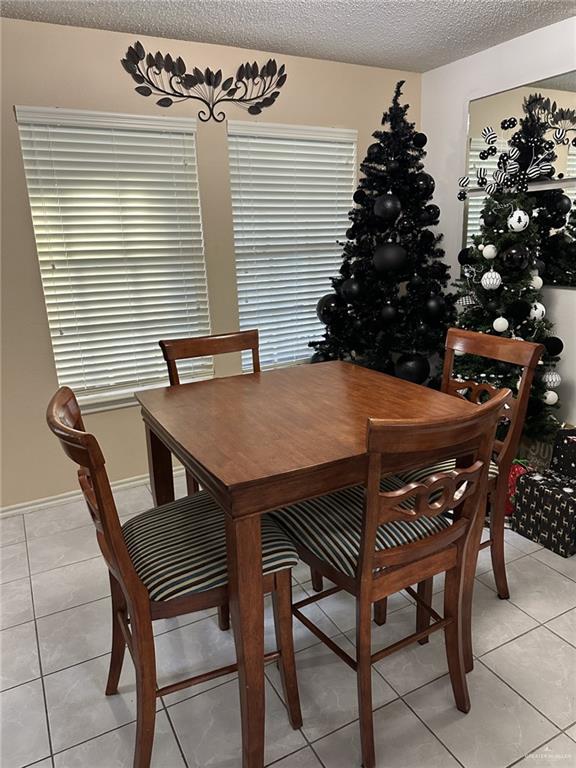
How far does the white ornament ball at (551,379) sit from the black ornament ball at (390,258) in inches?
40.5

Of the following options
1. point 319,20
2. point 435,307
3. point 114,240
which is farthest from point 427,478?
point 319,20

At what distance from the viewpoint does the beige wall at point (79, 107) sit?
255 centimetres

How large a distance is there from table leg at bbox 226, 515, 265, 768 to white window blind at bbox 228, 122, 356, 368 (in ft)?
7.47

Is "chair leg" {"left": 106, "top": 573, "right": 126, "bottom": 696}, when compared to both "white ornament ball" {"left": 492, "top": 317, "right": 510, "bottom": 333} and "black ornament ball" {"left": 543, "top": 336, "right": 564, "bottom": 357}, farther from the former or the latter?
"black ornament ball" {"left": 543, "top": 336, "right": 564, "bottom": 357}

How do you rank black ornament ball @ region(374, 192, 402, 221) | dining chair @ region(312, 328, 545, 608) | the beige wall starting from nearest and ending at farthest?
dining chair @ region(312, 328, 545, 608) → the beige wall → black ornament ball @ region(374, 192, 402, 221)

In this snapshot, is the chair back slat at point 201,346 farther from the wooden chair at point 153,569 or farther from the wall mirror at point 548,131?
the wall mirror at point 548,131

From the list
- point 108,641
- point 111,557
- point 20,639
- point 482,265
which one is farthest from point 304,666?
point 482,265

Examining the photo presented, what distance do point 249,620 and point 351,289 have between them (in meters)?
2.27

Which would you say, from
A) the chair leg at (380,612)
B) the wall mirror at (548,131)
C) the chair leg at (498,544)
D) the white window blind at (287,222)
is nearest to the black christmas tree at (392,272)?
the white window blind at (287,222)

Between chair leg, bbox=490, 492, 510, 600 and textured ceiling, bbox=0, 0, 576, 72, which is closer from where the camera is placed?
chair leg, bbox=490, 492, 510, 600

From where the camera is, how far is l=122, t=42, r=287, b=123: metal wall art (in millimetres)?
2754

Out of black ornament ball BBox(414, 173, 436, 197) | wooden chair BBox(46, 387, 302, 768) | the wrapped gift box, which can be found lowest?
the wrapped gift box

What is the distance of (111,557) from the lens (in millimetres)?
1327

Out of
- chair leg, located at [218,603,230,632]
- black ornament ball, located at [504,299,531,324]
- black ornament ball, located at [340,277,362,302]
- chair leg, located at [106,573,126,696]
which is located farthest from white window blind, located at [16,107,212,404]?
black ornament ball, located at [504,299,531,324]
